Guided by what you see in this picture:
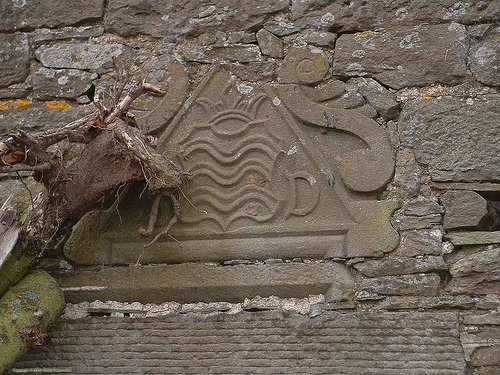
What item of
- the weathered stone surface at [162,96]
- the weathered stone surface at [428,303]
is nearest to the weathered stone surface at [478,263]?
the weathered stone surface at [428,303]

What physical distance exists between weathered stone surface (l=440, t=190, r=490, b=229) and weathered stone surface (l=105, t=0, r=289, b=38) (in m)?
1.22

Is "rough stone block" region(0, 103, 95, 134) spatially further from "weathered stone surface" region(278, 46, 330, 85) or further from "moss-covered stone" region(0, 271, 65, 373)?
"weathered stone surface" region(278, 46, 330, 85)

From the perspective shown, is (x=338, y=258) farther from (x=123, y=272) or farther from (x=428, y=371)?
(x=123, y=272)

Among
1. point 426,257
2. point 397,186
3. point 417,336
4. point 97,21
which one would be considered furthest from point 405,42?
point 97,21

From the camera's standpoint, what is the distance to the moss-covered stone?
277 centimetres

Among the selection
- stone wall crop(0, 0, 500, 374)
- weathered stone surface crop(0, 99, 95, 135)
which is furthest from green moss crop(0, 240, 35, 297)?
weathered stone surface crop(0, 99, 95, 135)

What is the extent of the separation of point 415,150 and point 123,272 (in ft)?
4.65

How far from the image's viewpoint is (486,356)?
2.64 meters

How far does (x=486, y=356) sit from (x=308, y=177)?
1.04 m

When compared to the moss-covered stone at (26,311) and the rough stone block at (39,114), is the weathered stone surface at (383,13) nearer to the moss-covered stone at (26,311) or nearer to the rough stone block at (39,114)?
the rough stone block at (39,114)

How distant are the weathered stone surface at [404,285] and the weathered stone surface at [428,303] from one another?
27 mm

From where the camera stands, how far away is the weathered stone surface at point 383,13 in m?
3.14

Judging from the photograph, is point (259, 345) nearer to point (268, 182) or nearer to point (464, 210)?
point (268, 182)

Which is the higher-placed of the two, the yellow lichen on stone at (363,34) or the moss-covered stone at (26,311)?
the yellow lichen on stone at (363,34)
